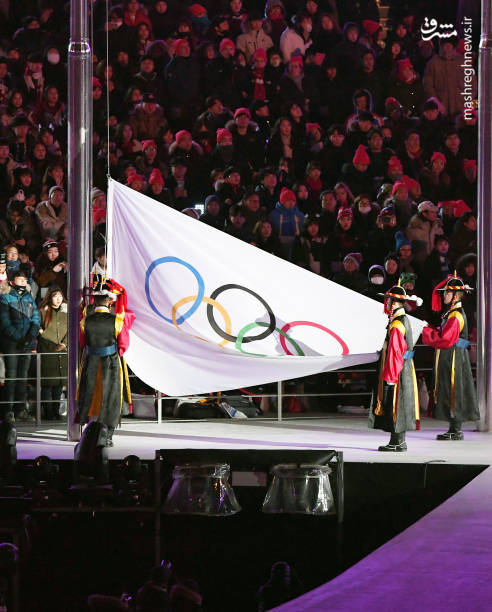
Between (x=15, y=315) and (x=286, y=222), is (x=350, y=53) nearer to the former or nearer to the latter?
(x=286, y=222)

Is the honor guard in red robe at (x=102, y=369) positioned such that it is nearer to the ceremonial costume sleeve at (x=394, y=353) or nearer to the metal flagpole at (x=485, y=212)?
the ceremonial costume sleeve at (x=394, y=353)

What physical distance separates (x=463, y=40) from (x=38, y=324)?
7875 millimetres

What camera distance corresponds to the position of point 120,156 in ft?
53.7

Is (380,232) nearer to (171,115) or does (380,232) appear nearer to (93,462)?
(171,115)

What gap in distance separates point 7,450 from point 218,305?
147 inches

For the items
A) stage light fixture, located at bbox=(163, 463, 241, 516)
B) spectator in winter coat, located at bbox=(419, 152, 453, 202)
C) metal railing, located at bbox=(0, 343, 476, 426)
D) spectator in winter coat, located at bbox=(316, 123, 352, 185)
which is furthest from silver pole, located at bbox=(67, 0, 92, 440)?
spectator in winter coat, located at bbox=(419, 152, 453, 202)

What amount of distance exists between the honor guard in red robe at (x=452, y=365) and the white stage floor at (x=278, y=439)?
26 cm

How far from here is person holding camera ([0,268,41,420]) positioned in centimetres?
1410

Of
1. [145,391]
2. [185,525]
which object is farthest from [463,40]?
[185,525]

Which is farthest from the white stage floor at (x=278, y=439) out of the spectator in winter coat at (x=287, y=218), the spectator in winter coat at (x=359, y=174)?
the spectator in winter coat at (x=359, y=174)

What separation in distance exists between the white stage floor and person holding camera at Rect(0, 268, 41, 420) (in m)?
0.46

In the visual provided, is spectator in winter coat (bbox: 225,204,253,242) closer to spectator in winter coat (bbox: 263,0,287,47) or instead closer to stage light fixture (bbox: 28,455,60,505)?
spectator in winter coat (bbox: 263,0,287,47)

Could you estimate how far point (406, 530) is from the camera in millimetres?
8516

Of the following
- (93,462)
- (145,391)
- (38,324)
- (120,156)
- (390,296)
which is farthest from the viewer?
(120,156)
